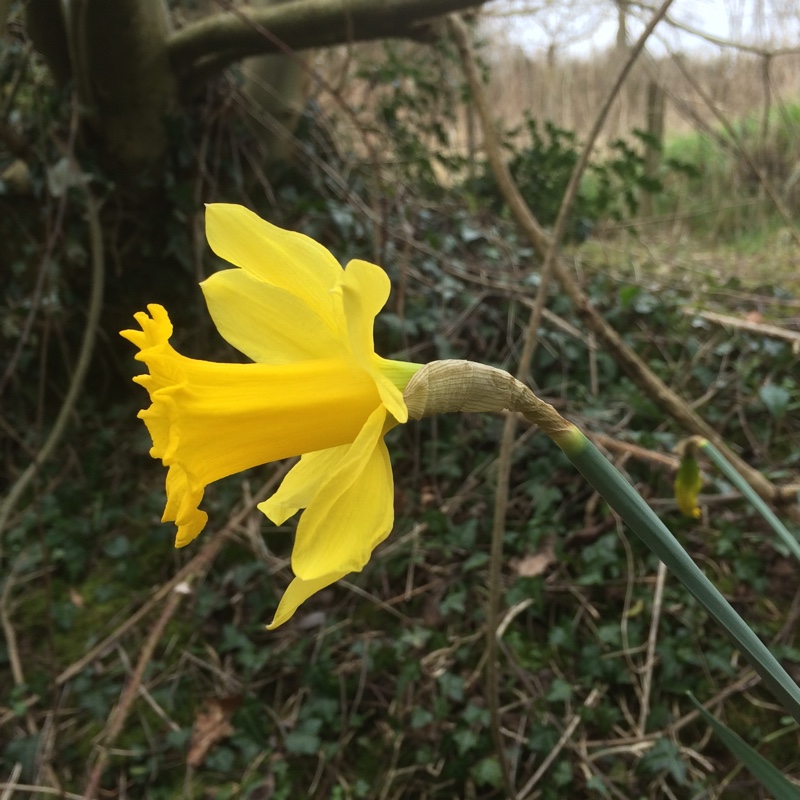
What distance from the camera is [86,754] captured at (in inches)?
51.6

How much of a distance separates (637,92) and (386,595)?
439cm

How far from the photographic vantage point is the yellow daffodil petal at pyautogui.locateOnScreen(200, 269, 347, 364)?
493mm

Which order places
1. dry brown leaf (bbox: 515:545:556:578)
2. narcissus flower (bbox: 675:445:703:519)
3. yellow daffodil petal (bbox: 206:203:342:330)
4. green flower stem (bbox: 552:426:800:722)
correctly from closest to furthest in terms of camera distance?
1. green flower stem (bbox: 552:426:800:722)
2. yellow daffodil petal (bbox: 206:203:342:330)
3. narcissus flower (bbox: 675:445:703:519)
4. dry brown leaf (bbox: 515:545:556:578)

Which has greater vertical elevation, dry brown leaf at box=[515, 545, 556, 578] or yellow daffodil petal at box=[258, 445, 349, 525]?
yellow daffodil petal at box=[258, 445, 349, 525]

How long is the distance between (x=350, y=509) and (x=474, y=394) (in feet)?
0.41

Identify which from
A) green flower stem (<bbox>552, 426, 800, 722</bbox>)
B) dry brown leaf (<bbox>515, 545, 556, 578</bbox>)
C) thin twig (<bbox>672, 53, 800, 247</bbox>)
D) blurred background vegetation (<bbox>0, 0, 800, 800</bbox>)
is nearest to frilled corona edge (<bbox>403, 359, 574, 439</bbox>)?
green flower stem (<bbox>552, 426, 800, 722</bbox>)

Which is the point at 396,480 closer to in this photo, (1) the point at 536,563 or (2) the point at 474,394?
(1) the point at 536,563

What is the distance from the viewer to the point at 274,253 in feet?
1.57

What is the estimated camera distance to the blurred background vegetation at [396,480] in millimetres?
1179

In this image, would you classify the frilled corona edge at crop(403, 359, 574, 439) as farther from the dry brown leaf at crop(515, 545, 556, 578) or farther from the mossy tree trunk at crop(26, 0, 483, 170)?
the mossy tree trunk at crop(26, 0, 483, 170)

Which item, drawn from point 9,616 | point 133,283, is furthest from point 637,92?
point 9,616

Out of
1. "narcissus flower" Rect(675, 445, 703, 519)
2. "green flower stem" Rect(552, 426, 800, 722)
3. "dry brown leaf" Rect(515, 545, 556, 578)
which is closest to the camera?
"green flower stem" Rect(552, 426, 800, 722)

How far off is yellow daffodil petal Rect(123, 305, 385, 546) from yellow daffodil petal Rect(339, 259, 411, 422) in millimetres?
37

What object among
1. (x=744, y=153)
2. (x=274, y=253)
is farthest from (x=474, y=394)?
(x=744, y=153)
